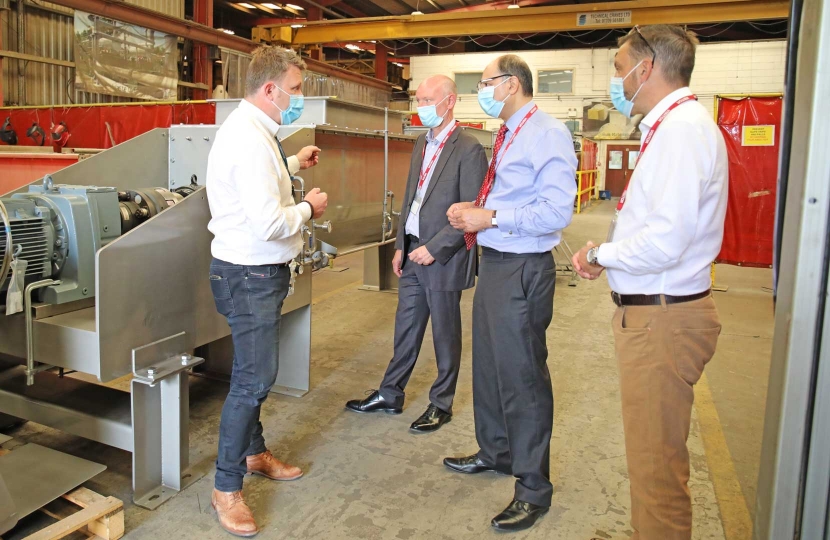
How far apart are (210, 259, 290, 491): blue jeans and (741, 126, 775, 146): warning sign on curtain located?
5.31 meters

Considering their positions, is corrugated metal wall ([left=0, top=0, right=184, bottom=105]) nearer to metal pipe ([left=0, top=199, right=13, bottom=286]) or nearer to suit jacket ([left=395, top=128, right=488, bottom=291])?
suit jacket ([left=395, top=128, right=488, bottom=291])

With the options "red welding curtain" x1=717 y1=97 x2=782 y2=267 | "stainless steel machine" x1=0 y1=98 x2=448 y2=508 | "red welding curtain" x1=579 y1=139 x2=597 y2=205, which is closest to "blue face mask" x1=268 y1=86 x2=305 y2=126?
"stainless steel machine" x1=0 y1=98 x2=448 y2=508

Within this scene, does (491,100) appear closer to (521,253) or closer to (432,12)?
(521,253)

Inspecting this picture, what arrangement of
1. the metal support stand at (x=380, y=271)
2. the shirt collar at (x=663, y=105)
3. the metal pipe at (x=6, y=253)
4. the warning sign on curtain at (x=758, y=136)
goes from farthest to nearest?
the metal support stand at (x=380, y=271), the warning sign on curtain at (x=758, y=136), the metal pipe at (x=6, y=253), the shirt collar at (x=663, y=105)

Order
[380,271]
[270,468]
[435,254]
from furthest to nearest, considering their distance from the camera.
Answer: [380,271] → [435,254] → [270,468]

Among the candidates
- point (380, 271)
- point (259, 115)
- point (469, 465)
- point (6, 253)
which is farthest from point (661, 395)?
point (380, 271)

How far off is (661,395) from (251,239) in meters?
1.33

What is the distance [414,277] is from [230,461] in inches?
49.9

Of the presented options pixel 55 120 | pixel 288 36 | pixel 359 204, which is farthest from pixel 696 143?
pixel 288 36

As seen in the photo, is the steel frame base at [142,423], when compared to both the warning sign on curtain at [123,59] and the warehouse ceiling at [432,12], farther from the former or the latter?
the warehouse ceiling at [432,12]

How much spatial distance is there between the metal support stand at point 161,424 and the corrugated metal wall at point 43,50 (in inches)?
318

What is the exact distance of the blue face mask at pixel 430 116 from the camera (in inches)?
116

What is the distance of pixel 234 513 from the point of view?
2.16 meters

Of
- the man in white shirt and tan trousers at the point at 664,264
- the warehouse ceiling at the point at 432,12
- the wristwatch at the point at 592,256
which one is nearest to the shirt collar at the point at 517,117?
the man in white shirt and tan trousers at the point at 664,264
